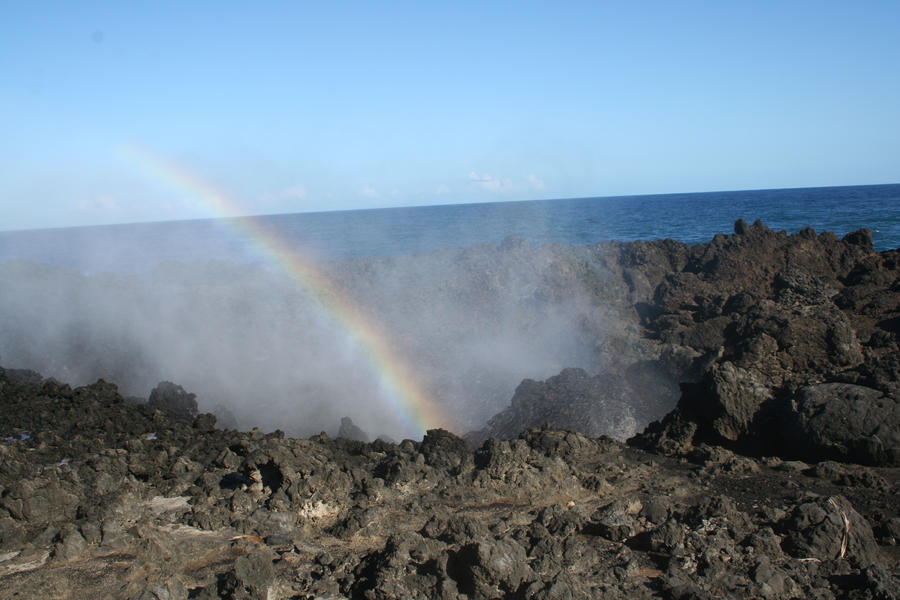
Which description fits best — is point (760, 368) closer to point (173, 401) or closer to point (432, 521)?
point (432, 521)

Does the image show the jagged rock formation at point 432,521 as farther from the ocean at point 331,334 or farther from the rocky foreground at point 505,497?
the ocean at point 331,334

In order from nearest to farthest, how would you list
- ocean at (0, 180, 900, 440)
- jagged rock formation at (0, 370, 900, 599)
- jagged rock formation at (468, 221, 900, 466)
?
jagged rock formation at (0, 370, 900, 599) < jagged rock formation at (468, 221, 900, 466) < ocean at (0, 180, 900, 440)

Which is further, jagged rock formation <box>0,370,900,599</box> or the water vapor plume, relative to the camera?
the water vapor plume

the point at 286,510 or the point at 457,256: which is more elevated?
the point at 457,256

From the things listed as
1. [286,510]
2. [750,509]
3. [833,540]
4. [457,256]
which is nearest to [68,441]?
[286,510]

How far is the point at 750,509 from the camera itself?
16.6ft

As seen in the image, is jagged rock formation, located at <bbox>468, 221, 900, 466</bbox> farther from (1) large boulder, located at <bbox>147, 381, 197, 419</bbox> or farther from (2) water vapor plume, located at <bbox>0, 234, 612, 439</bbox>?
(1) large boulder, located at <bbox>147, 381, 197, 419</bbox>

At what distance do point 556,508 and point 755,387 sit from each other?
3.12 meters

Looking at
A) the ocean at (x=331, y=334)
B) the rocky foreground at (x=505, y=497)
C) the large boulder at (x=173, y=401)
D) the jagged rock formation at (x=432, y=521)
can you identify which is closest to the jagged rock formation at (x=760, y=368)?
the rocky foreground at (x=505, y=497)

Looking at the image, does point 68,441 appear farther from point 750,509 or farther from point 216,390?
point 750,509

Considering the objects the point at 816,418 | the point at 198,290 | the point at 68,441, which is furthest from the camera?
the point at 198,290

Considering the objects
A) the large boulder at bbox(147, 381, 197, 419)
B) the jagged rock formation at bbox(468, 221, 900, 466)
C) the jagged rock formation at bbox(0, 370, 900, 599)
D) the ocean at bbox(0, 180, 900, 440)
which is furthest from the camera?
the ocean at bbox(0, 180, 900, 440)

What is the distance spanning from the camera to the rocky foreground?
4117 mm

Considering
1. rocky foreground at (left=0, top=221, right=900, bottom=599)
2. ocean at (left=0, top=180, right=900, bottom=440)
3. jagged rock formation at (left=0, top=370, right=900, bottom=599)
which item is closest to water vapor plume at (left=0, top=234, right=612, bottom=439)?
ocean at (left=0, top=180, right=900, bottom=440)
